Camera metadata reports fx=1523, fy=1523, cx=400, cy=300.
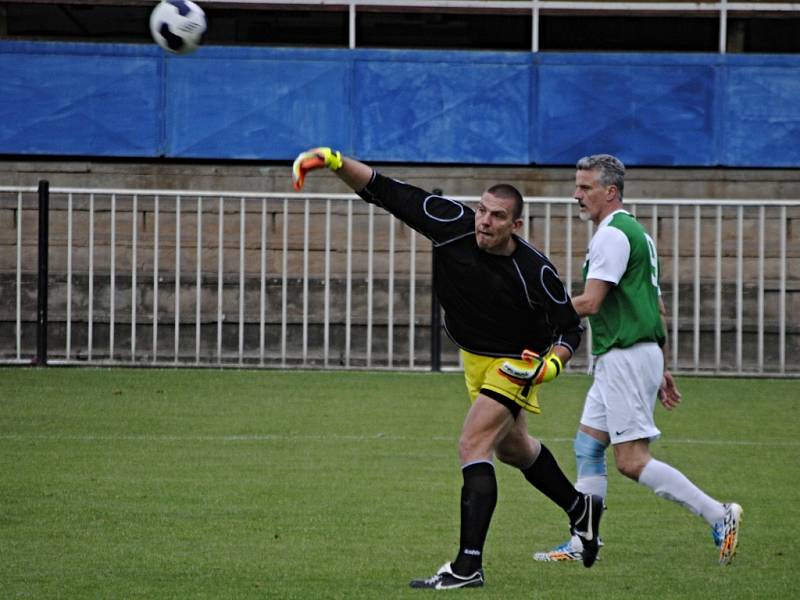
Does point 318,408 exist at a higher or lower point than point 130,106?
lower

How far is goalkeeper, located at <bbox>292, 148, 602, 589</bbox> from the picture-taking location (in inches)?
275

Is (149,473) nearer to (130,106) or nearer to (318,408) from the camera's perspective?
(318,408)

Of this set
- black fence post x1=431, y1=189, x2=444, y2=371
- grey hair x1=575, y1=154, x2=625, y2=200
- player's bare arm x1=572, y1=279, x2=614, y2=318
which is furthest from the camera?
black fence post x1=431, y1=189, x2=444, y2=371

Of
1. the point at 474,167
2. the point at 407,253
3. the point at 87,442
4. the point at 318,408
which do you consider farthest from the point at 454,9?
the point at 87,442

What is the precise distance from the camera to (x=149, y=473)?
1013 centimetres

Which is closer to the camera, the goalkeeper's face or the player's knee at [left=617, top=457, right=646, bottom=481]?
the goalkeeper's face

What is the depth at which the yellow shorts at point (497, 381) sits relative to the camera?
7070mm

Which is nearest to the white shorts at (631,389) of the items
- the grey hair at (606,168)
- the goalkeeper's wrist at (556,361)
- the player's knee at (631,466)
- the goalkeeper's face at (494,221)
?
the player's knee at (631,466)

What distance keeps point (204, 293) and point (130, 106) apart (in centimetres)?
323

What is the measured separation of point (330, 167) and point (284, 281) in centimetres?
959

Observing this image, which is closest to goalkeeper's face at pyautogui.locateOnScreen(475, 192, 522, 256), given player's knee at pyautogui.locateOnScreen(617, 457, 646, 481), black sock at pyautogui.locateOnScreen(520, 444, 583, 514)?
black sock at pyautogui.locateOnScreen(520, 444, 583, 514)

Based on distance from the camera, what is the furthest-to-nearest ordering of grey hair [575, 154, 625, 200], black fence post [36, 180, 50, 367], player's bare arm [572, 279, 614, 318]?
black fence post [36, 180, 50, 367] < grey hair [575, 154, 625, 200] < player's bare arm [572, 279, 614, 318]

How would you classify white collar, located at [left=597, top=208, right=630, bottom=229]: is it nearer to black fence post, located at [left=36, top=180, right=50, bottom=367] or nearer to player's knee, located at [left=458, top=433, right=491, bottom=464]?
player's knee, located at [left=458, top=433, right=491, bottom=464]

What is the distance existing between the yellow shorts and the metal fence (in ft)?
30.0
